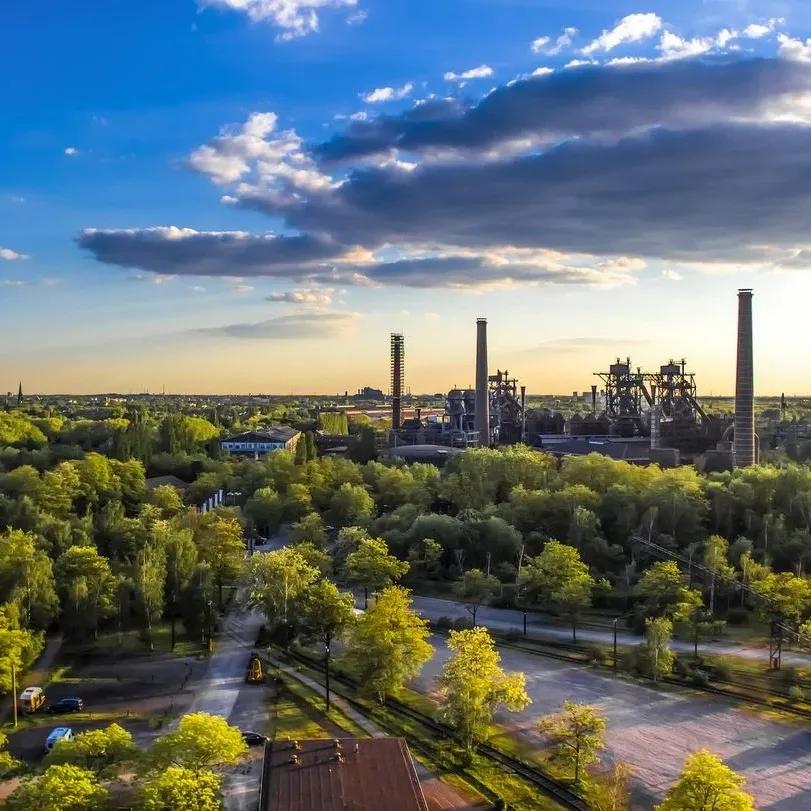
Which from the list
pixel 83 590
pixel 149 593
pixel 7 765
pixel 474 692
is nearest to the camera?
pixel 7 765

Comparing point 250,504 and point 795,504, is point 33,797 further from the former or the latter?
point 795,504

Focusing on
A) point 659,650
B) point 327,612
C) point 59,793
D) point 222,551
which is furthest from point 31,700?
point 659,650

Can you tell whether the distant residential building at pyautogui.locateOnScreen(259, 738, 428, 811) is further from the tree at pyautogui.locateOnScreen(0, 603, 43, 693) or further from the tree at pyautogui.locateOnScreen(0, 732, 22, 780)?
the tree at pyautogui.locateOnScreen(0, 603, 43, 693)

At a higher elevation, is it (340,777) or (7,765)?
(340,777)

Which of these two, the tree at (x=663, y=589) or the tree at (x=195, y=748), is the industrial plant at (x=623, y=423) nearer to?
the tree at (x=663, y=589)

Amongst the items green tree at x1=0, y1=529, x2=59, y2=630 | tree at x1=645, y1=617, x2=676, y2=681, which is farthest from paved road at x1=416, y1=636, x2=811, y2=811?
green tree at x1=0, y1=529, x2=59, y2=630

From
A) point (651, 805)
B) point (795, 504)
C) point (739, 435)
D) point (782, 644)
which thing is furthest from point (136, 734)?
point (739, 435)

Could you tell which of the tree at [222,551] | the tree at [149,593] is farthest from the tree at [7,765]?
the tree at [222,551]

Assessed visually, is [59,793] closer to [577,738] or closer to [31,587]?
[577,738]
